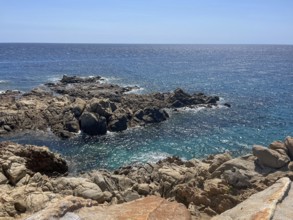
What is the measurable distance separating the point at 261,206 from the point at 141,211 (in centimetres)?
427

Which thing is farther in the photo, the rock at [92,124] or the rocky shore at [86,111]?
the rocky shore at [86,111]

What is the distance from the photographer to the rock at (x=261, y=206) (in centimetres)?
1164

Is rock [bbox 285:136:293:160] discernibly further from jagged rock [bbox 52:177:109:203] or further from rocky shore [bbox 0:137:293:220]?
jagged rock [bbox 52:177:109:203]

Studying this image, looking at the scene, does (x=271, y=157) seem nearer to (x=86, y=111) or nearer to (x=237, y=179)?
(x=237, y=179)

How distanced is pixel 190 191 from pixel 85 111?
33.7 m

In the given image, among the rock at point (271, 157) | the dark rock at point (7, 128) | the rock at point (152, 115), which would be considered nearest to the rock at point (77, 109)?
the rock at point (152, 115)

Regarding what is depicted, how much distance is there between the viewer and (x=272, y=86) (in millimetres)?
89750

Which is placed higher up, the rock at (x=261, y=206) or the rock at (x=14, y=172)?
the rock at (x=261, y=206)

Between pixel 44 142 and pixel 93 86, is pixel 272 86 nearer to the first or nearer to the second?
pixel 93 86

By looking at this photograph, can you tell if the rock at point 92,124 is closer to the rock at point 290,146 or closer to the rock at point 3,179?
the rock at point 3,179

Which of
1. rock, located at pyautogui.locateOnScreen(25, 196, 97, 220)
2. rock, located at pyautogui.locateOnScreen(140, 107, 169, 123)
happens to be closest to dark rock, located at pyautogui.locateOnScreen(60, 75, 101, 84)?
rock, located at pyautogui.locateOnScreen(140, 107, 169, 123)

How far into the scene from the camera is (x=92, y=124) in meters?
50.4

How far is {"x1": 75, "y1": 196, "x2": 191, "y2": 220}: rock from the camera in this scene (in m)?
11.8

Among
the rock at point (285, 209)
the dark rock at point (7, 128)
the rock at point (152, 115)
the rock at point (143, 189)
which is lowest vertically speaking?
the dark rock at point (7, 128)
